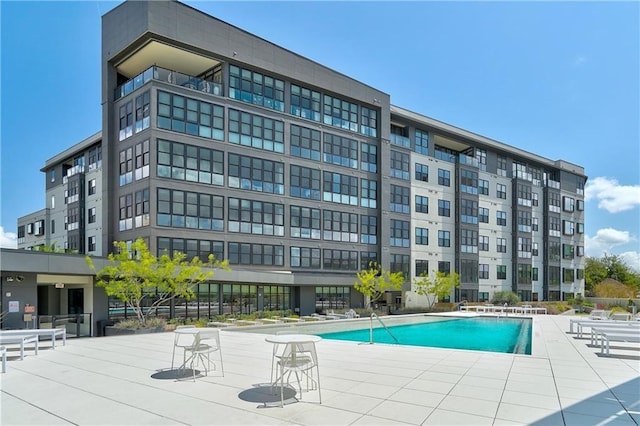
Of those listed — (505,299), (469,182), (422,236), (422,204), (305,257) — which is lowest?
(505,299)

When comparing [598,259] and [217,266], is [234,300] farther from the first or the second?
[598,259]

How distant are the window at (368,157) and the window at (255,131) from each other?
26.3 feet

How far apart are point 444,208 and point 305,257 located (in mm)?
17301

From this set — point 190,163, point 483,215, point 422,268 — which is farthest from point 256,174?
point 483,215

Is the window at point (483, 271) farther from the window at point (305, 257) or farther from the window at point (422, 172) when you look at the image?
the window at point (305, 257)

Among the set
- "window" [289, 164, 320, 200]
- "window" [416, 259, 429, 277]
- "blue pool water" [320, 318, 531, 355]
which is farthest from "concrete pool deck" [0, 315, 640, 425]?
"window" [416, 259, 429, 277]

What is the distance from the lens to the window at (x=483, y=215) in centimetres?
4630

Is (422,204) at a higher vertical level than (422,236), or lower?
higher

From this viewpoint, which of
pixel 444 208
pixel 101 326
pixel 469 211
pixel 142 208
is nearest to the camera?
pixel 101 326

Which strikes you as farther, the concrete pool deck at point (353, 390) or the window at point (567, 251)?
the window at point (567, 251)

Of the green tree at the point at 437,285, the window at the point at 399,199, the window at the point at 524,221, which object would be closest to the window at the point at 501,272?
the window at the point at 524,221

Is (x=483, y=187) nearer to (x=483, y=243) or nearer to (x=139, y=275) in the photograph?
(x=483, y=243)

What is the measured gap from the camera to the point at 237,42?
29.5m

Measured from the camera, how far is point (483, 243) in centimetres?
4644
